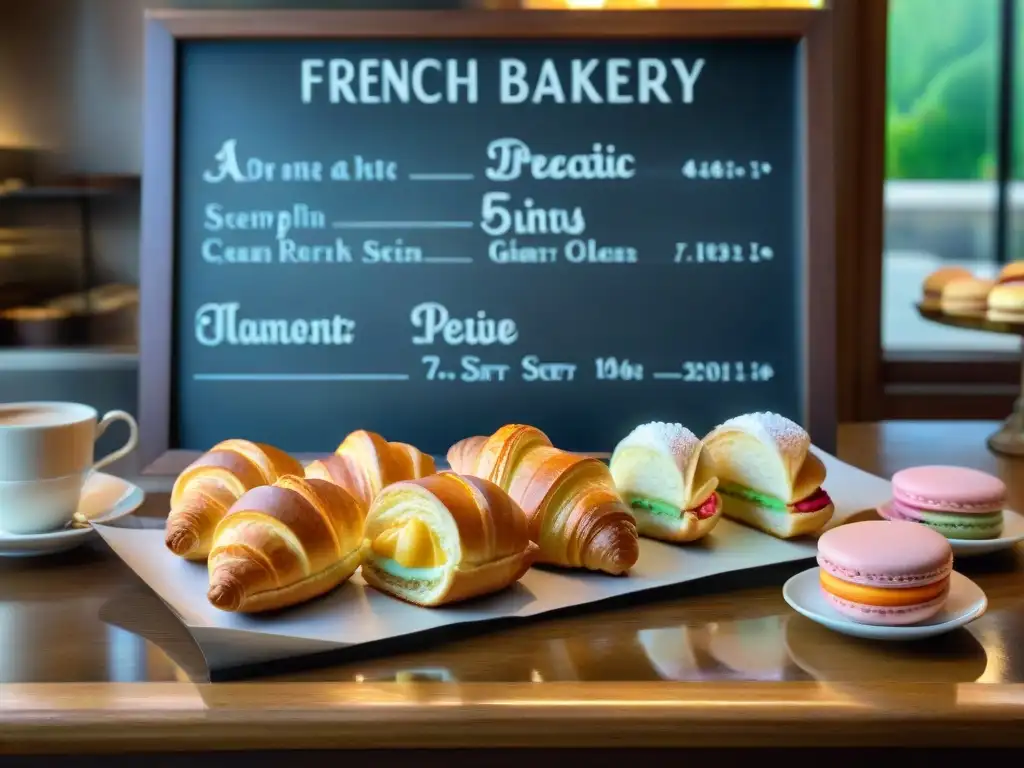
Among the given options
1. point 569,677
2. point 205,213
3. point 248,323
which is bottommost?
point 569,677

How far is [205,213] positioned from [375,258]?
19 cm

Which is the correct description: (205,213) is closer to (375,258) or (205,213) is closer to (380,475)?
(375,258)

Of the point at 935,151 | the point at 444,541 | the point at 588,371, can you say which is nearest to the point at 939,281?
the point at 935,151

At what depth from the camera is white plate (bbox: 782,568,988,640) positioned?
28.9 inches

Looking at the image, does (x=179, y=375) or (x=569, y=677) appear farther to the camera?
(x=179, y=375)

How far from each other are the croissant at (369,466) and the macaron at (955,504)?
0.43m

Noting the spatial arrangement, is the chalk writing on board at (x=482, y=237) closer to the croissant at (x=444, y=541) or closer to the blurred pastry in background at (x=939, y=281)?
the croissant at (x=444, y=541)

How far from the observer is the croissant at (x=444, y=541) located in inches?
30.3

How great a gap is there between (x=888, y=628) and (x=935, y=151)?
1.80 m

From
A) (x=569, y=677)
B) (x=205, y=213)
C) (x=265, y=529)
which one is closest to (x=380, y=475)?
(x=265, y=529)

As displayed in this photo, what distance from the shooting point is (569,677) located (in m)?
0.71

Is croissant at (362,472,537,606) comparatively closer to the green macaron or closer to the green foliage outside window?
the green macaron

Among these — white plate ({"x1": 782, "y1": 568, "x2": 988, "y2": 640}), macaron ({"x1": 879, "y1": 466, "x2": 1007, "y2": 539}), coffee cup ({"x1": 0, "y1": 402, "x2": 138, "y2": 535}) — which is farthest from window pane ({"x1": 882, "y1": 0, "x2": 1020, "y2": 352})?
coffee cup ({"x1": 0, "y1": 402, "x2": 138, "y2": 535})

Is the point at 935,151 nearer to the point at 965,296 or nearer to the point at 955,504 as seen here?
the point at 965,296
